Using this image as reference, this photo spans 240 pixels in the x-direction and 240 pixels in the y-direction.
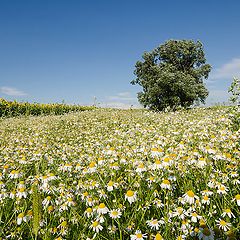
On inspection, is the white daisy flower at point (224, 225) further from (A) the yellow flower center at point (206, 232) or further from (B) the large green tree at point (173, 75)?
(B) the large green tree at point (173, 75)

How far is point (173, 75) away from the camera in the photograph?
2527 centimetres

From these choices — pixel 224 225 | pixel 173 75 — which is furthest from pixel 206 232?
pixel 173 75

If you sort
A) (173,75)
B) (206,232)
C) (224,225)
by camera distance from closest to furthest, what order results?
(206,232) → (224,225) → (173,75)

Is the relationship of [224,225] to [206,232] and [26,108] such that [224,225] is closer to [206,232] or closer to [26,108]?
[206,232]

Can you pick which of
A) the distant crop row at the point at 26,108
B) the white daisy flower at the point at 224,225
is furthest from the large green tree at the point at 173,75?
the white daisy flower at the point at 224,225

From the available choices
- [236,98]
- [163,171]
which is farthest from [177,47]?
[163,171]

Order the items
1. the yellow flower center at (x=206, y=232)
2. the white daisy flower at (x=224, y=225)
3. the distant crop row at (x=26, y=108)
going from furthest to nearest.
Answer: the distant crop row at (x=26, y=108) < the white daisy flower at (x=224, y=225) < the yellow flower center at (x=206, y=232)

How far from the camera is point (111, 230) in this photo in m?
2.76

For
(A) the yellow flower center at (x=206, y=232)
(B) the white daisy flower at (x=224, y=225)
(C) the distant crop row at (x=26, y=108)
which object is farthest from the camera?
(C) the distant crop row at (x=26, y=108)

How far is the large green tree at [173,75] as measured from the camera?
25641 millimetres

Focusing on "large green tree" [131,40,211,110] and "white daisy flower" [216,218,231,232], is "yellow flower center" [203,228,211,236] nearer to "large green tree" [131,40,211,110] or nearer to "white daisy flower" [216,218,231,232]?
"white daisy flower" [216,218,231,232]

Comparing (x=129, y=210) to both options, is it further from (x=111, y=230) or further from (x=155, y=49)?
(x=155, y=49)

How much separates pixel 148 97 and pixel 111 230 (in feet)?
82.8

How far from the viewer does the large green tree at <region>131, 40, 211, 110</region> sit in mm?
25641
